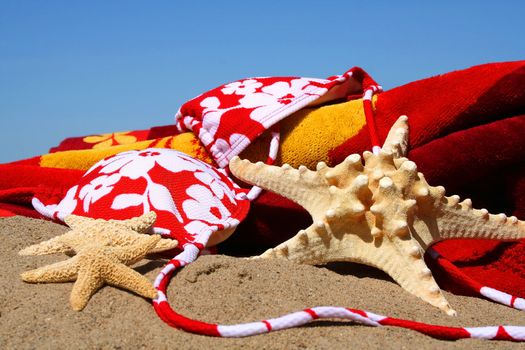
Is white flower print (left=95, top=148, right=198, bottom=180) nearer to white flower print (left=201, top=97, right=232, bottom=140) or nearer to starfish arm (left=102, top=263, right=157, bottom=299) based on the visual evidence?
white flower print (left=201, top=97, right=232, bottom=140)

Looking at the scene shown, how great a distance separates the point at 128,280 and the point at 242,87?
103 cm

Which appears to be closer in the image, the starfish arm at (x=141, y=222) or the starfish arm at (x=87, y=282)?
the starfish arm at (x=87, y=282)

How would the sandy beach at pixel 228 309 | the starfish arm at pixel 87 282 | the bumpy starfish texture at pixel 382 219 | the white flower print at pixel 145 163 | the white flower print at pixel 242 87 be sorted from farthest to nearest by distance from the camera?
1. the white flower print at pixel 242 87
2. the white flower print at pixel 145 163
3. the bumpy starfish texture at pixel 382 219
4. the starfish arm at pixel 87 282
5. the sandy beach at pixel 228 309

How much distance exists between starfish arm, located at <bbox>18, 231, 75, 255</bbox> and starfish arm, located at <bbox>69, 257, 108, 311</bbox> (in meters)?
0.15

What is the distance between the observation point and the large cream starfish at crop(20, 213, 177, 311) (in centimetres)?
131

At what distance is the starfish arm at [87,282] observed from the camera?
1272 mm

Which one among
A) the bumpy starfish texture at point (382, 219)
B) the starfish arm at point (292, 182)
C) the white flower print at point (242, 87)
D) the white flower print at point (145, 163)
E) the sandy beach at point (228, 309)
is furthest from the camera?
the white flower print at point (242, 87)

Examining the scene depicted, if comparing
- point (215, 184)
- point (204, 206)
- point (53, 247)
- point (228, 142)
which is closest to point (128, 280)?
point (53, 247)

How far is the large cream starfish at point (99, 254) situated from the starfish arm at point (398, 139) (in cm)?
61

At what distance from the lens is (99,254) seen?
4.51ft

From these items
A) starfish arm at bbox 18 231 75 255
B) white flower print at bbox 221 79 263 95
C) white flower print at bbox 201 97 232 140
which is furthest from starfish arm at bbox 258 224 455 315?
white flower print at bbox 221 79 263 95

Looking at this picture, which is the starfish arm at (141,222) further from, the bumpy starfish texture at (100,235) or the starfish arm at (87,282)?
the starfish arm at (87,282)

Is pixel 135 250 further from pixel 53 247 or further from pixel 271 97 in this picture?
pixel 271 97

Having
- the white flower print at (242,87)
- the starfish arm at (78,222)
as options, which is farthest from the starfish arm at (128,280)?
the white flower print at (242,87)
